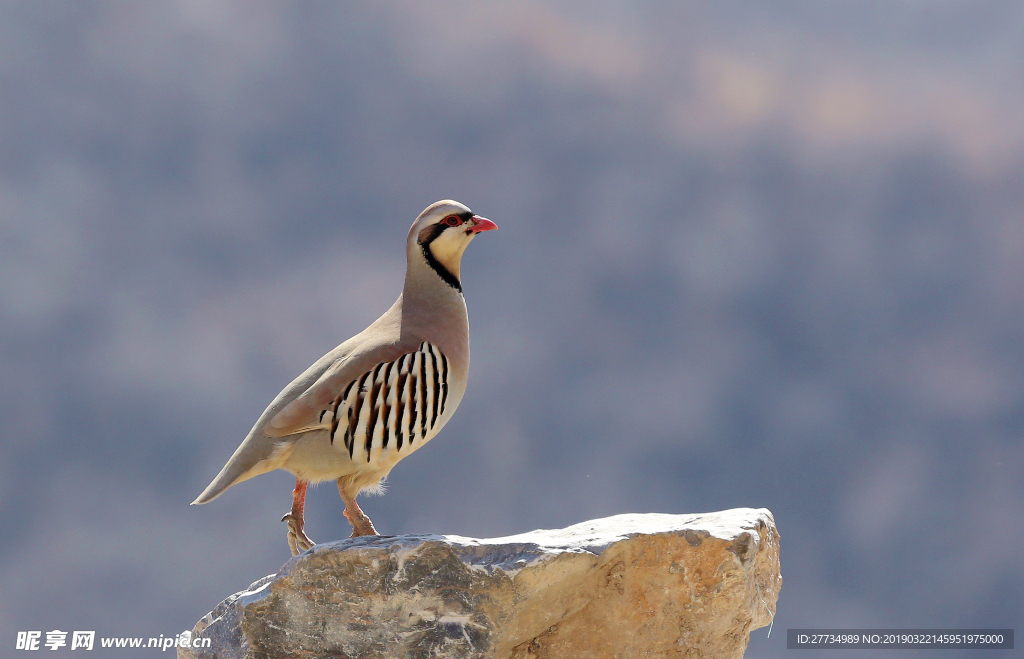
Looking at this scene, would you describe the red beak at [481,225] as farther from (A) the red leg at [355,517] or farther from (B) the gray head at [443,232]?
(A) the red leg at [355,517]

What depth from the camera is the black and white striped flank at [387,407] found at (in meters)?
6.55

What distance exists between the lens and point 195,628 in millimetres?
5941

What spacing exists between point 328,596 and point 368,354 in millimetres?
1801

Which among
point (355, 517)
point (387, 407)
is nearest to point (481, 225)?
point (387, 407)

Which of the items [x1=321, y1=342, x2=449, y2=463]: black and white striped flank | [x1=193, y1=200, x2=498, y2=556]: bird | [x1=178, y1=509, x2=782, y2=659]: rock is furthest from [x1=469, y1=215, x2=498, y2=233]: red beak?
[x1=178, y1=509, x2=782, y2=659]: rock

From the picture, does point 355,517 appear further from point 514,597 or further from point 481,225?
point 481,225

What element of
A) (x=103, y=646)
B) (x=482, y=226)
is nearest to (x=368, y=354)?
(x=482, y=226)

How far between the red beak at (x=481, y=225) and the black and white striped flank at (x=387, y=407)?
40.3 inches

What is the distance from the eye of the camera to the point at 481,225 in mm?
7125

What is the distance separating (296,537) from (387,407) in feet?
4.09

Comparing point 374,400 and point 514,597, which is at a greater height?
point 374,400

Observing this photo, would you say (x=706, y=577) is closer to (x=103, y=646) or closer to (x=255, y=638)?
(x=255, y=638)

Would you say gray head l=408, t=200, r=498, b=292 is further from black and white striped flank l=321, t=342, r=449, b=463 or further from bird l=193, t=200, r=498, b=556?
black and white striped flank l=321, t=342, r=449, b=463

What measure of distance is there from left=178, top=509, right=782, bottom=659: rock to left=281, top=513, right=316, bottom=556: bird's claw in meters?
1.03
